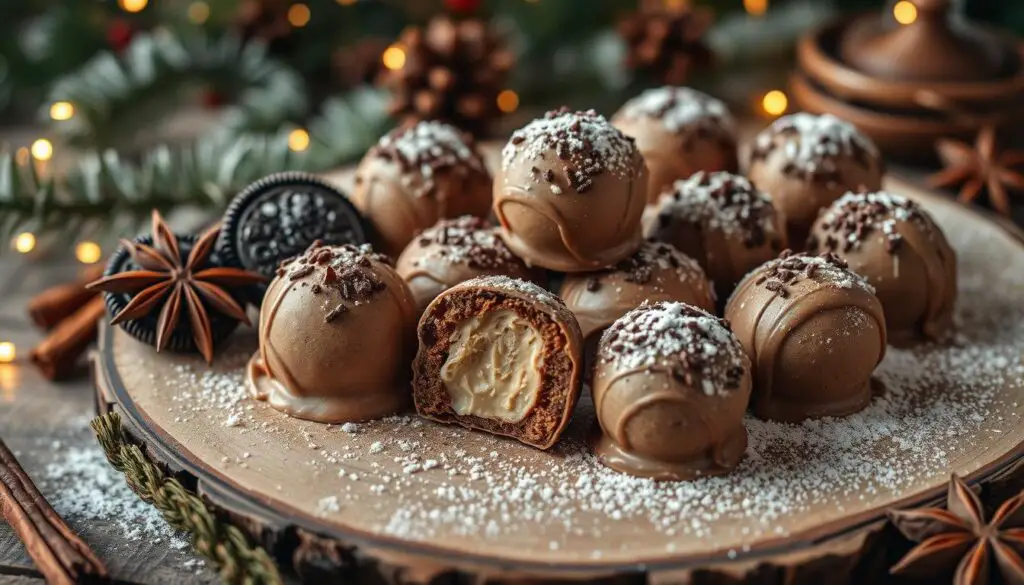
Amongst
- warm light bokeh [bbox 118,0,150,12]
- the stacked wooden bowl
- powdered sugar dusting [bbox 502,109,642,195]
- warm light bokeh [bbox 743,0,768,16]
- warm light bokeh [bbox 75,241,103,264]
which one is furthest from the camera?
warm light bokeh [bbox 743,0,768,16]

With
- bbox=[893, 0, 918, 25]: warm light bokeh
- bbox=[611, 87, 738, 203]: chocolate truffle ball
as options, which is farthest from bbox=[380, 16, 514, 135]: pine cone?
bbox=[893, 0, 918, 25]: warm light bokeh

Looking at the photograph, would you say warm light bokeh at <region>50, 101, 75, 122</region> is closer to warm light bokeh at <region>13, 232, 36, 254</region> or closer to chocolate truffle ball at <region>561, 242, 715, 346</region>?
warm light bokeh at <region>13, 232, 36, 254</region>

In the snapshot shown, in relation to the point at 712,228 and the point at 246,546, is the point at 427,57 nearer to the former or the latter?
the point at 712,228

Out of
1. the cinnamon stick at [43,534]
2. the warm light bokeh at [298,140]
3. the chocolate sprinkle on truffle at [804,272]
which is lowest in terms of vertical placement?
the cinnamon stick at [43,534]

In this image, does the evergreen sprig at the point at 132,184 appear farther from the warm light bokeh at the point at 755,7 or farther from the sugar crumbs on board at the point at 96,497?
the warm light bokeh at the point at 755,7

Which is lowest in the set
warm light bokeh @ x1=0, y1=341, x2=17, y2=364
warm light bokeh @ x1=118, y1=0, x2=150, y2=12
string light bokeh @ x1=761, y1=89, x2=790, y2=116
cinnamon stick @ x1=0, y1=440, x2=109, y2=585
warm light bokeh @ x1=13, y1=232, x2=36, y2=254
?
string light bokeh @ x1=761, y1=89, x2=790, y2=116

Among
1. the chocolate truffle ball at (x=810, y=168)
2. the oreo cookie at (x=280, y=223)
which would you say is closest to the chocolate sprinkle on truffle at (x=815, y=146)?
the chocolate truffle ball at (x=810, y=168)
